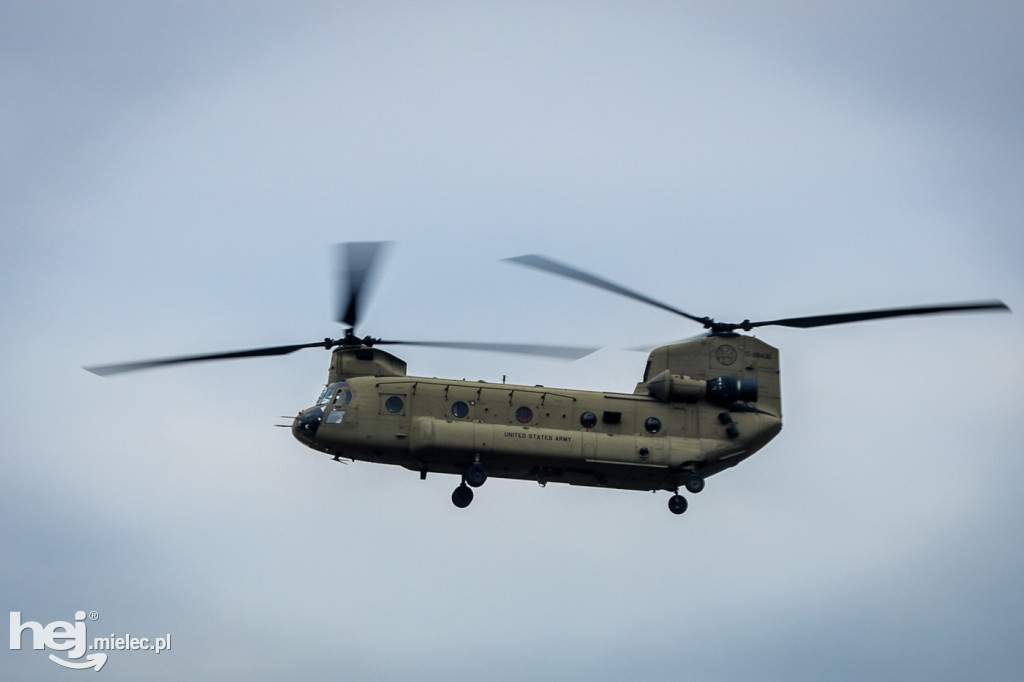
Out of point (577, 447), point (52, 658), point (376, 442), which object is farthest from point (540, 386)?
point (52, 658)

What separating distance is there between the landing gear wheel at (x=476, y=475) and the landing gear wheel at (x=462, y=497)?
0.44 m

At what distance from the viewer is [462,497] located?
120 feet

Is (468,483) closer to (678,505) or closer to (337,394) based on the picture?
(337,394)

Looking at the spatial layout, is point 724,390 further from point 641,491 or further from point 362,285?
point 362,285

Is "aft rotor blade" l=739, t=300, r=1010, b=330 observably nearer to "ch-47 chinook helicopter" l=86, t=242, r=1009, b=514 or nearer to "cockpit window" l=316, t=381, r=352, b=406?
"ch-47 chinook helicopter" l=86, t=242, r=1009, b=514

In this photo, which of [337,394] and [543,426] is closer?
[543,426]

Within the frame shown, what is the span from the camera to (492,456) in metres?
36.1

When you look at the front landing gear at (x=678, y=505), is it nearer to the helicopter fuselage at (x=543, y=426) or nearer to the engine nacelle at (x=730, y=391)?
the helicopter fuselage at (x=543, y=426)

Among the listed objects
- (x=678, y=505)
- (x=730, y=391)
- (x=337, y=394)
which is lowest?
(x=678, y=505)

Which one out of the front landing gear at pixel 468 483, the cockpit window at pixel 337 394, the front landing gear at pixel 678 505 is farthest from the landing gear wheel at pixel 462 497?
the front landing gear at pixel 678 505

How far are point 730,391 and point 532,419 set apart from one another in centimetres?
622

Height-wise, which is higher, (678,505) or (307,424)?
(307,424)

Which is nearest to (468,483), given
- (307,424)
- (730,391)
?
(307,424)

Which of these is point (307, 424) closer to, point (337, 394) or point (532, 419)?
point (337, 394)
